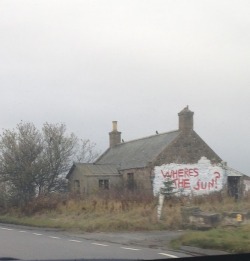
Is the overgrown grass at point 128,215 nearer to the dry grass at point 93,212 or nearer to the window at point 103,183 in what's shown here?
the dry grass at point 93,212

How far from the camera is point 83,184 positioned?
36.7 feet

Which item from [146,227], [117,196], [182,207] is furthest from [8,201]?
[182,207]

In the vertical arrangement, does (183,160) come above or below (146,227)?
above

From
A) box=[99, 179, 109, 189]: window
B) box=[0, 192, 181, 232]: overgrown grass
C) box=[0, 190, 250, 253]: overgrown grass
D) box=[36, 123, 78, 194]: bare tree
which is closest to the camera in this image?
box=[0, 190, 250, 253]: overgrown grass

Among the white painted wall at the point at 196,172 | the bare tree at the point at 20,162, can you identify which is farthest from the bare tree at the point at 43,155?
the white painted wall at the point at 196,172

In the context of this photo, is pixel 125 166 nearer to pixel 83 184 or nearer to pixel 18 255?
pixel 83 184

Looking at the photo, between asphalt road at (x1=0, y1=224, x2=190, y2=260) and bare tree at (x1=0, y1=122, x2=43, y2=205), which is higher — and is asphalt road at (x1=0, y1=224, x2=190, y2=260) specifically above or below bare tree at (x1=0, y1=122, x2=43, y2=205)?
below

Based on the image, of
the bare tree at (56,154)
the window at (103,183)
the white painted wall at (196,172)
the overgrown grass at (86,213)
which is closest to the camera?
the bare tree at (56,154)

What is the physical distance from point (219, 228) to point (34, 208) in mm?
7224

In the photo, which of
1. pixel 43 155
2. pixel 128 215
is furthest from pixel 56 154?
pixel 128 215

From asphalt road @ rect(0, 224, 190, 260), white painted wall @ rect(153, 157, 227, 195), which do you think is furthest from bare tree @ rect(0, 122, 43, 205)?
white painted wall @ rect(153, 157, 227, 195)

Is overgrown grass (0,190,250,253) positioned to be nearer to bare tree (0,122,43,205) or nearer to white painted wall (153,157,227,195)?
bare tree (0,122,43,205)

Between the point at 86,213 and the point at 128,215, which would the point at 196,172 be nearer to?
the point at 86,213

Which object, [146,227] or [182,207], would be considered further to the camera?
[146,227]
